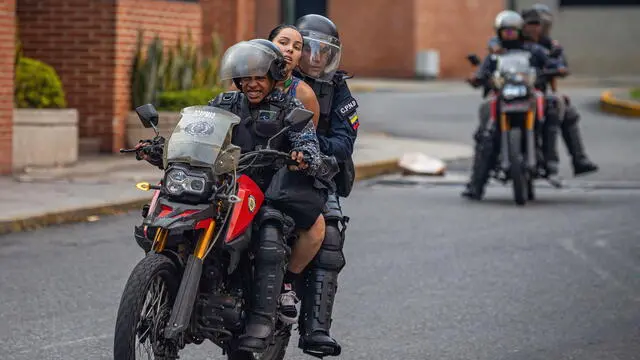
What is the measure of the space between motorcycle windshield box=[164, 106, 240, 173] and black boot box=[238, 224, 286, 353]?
1.33 ft

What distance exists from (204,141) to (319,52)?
119cm

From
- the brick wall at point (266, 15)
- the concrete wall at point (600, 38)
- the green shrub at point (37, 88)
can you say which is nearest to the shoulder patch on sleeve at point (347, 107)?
the green shrub at point (37, 88)

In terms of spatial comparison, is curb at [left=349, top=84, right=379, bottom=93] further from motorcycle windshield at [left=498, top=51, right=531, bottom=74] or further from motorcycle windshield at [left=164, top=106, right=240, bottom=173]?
motorcycle windshield at [left=164, top=106, right=240, bottom=173]

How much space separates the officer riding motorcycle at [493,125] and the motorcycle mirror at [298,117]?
913 cm

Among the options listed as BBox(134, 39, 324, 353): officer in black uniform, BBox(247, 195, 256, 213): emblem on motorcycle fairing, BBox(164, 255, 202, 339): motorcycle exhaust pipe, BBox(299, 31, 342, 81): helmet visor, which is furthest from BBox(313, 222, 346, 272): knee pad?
BBox(164, 255, 202, 339): motorcycle exhaust pipe

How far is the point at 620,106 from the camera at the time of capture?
29.5m

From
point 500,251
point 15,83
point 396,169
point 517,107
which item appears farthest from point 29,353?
point 396,169

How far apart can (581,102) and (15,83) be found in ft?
53.4

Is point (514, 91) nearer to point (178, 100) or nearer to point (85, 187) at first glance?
point (85, 187)

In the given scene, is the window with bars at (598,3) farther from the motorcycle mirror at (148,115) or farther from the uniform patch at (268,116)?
the motorcycle mirror at (148,115)

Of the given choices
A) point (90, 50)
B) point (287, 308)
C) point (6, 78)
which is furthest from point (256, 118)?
point (90, 50)

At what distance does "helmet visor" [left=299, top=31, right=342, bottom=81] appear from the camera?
7441 mm

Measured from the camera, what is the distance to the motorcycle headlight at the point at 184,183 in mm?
6359

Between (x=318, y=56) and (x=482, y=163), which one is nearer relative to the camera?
(x=318, y=56)
